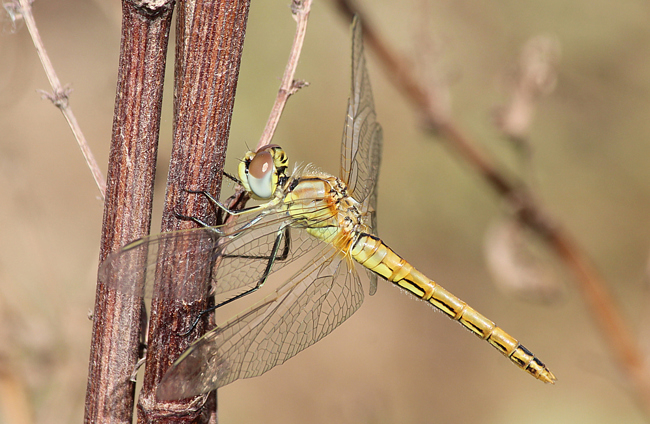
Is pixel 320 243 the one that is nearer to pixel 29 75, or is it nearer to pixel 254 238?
pixel 254 238

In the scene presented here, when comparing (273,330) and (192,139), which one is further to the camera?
(273,330)

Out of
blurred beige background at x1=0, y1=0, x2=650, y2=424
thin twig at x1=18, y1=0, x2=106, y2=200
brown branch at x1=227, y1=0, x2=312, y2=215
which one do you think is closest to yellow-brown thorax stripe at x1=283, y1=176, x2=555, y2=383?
brown branch at x1=227, y1=0, x2=312, y2=215

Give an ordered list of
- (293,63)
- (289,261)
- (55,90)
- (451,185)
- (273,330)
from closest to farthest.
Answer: (55,90), (293,63), (273,330), (289,261), (451,185)

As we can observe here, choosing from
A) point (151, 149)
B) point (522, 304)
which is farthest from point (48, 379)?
point (522, 304)

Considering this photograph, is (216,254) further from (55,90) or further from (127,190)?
(55,90)

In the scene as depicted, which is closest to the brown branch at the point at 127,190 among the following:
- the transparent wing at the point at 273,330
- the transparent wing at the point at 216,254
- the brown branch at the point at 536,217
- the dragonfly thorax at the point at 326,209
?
the transparent wing at the point at 216,254

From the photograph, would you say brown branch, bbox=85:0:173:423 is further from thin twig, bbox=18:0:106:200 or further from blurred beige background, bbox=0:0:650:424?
blurred beige background, bbox=0:0:650:424

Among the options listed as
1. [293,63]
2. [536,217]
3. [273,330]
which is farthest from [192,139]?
[536,217]
